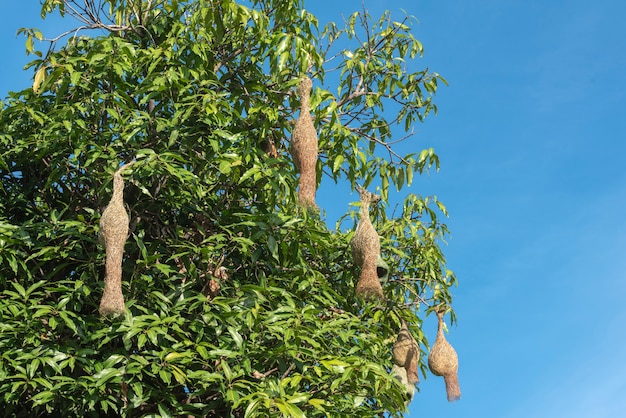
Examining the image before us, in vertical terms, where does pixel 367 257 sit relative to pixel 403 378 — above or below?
above

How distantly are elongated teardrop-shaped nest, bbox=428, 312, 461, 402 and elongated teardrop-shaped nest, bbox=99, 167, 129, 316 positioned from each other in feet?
8.40

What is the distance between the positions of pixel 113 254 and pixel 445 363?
2.77 meters

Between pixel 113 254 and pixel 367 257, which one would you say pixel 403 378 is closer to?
pixel 367 257

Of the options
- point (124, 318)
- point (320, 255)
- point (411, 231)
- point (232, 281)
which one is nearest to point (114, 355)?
point (124, 318)

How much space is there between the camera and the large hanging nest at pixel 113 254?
196 inches

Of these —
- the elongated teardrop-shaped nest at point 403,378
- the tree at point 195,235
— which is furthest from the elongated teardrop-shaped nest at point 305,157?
the elongated teardrop-shaped nest at point 403,378

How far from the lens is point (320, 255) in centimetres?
739

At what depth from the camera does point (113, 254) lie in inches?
198

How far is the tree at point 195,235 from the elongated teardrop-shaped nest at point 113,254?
0.17 meters

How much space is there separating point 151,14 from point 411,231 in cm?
294

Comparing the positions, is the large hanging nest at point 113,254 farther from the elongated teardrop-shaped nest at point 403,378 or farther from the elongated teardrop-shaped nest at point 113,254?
the elongated teardrop-shaped nest at point 403,378

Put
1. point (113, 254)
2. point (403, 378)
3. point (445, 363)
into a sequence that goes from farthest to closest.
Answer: point (403, 378), point (445, 363), point (113, 254)

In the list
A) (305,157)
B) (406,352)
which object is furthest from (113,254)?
(406,352)

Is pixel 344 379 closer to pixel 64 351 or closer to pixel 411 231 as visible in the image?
pixel 64 351
